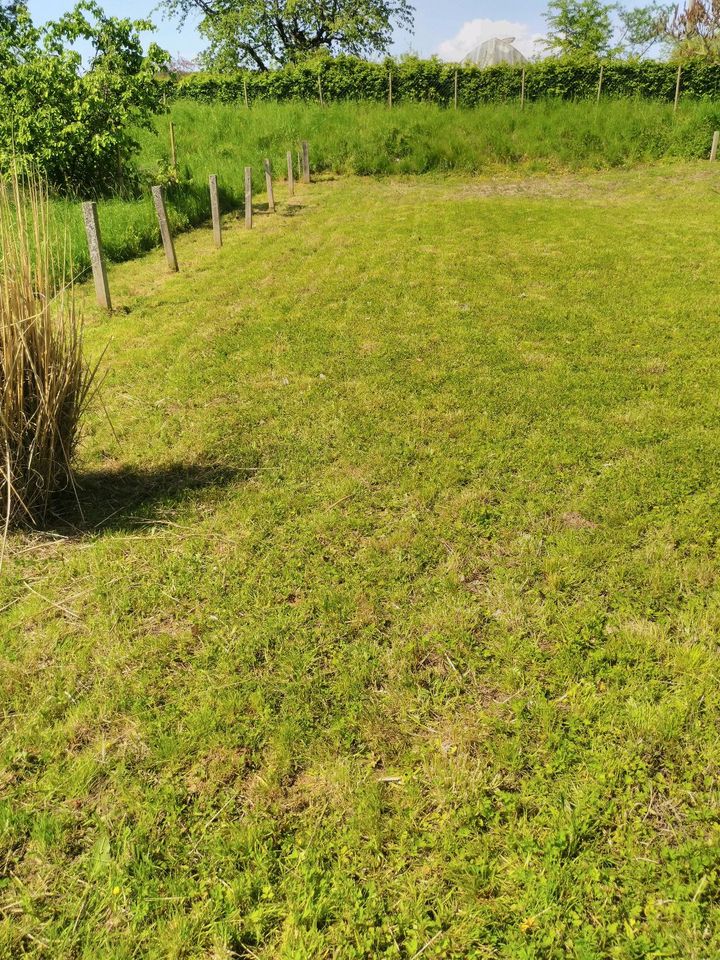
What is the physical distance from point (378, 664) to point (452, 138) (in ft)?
63.3

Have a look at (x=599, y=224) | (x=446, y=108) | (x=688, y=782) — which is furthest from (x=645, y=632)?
(x=446, y=108)

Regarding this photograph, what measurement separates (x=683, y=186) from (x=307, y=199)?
29.8ft

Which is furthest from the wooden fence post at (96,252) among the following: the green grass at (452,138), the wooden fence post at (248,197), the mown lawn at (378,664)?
the green grass at (452,138)

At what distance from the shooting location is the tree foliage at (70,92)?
41.7 feet

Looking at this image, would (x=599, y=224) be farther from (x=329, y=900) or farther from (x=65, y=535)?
(x=329, y=900)

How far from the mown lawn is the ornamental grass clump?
451 mm

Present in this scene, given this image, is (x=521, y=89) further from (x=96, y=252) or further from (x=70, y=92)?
(x=96, y=252)

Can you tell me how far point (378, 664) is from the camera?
3438mm

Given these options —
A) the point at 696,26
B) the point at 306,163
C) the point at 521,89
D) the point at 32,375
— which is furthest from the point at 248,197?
the point at 696,26

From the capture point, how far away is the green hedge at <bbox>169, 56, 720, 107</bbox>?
21203 mm

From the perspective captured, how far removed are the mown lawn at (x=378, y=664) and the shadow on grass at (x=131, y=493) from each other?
1.2 inches

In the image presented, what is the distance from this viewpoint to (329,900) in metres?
2.38

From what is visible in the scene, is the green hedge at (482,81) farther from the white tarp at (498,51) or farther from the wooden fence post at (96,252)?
the white tarp at (498,51)

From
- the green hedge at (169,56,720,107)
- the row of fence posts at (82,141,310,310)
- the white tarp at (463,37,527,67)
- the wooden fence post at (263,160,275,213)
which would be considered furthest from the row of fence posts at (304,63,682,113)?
the white tarp at (463,37,527,67)
